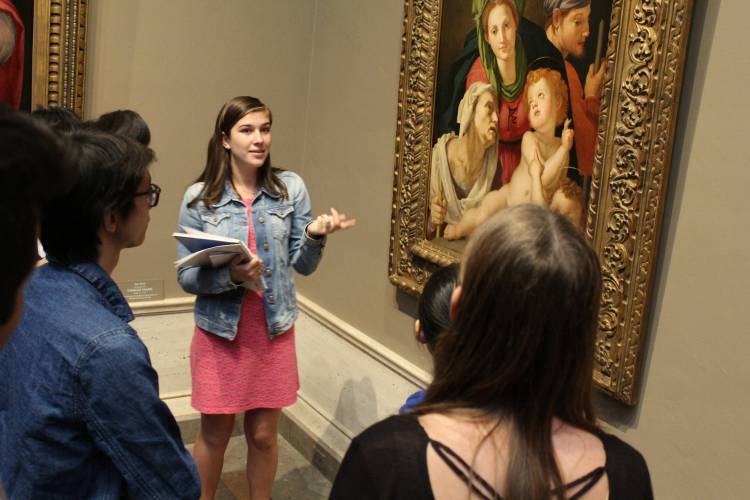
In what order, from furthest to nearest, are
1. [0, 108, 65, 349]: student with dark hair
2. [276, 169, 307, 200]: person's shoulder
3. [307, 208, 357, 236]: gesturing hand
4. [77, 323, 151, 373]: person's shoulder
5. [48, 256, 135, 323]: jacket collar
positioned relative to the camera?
[276, 169, 307, 200]: person's shoulder → [307, 208, 357, 236]: gesturing hand → [48, 256, 135, 323]: jacket collar → [77, 323, 151, 373]: person's shoulder → [0, 108, 65, 349]: student with dark hair

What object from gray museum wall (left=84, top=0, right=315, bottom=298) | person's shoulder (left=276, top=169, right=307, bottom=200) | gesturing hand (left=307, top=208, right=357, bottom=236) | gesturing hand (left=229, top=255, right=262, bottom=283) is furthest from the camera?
gray museum wall (left=84, top=0, right=315, bottom=298)

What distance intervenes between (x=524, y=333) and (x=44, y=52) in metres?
3.53

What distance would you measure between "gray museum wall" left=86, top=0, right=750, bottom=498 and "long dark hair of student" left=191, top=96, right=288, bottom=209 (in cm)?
76

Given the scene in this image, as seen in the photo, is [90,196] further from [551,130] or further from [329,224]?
[551,130]

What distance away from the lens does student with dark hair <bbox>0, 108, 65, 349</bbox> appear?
1077 mm

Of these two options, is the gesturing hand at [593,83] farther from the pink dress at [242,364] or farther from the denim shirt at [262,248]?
the pink dress at [242,364]

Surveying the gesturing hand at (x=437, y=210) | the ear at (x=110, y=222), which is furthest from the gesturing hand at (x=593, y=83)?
the ear at (x=110, y=222)

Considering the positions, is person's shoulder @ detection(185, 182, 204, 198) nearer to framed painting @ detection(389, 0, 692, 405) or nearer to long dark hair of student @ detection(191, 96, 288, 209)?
long dark hair of student @ detection(191, 96, 288, 209)

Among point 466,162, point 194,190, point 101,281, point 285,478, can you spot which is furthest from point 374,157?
point 101,281

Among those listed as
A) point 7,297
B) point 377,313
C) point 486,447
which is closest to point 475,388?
point 486,447

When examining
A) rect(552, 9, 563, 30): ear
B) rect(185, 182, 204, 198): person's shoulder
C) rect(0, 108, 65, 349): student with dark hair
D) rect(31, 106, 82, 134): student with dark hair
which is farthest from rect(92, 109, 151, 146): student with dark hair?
rect(0, 108, 65, 349): student with dark hair

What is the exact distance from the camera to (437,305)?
77.1 inches

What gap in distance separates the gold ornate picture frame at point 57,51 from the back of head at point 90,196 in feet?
7.97

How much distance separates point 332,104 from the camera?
4742 mm
